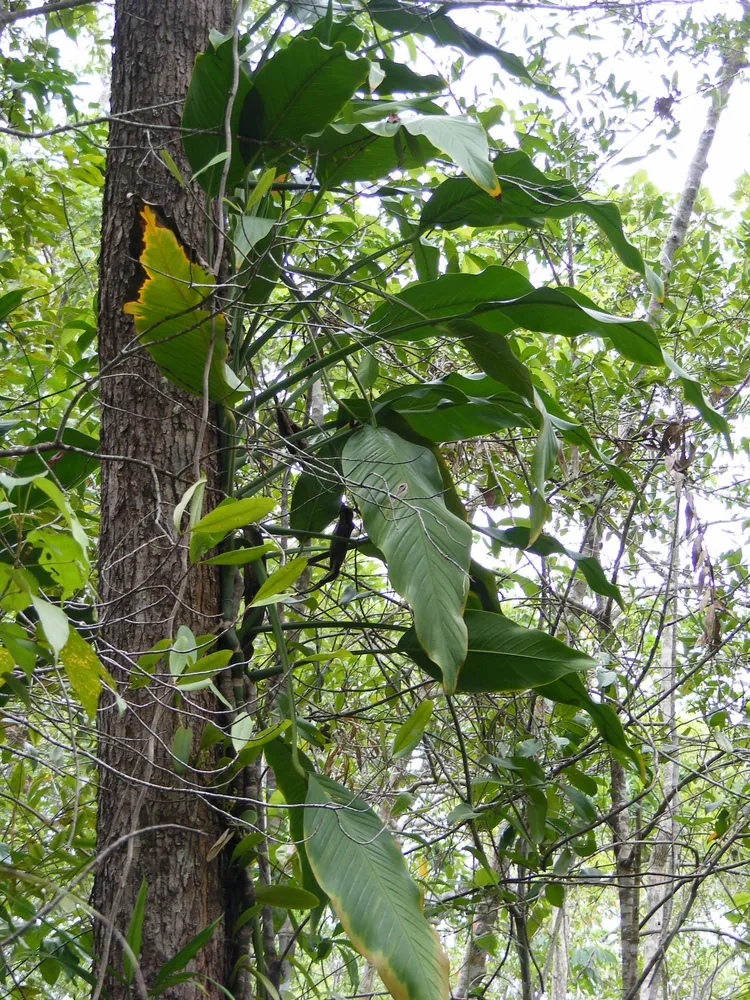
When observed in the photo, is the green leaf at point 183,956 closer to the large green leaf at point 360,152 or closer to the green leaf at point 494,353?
the green leaf at point 494,353

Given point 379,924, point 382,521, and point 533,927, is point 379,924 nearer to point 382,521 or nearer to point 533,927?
point 382,521

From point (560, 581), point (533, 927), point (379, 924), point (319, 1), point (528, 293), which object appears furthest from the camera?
point (560, 581)

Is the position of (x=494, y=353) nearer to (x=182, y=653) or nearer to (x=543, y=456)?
(x=543, y=456)

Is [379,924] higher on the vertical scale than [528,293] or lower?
lower

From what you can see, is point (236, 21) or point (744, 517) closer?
point (236, 21)

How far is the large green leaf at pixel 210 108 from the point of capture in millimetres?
1060

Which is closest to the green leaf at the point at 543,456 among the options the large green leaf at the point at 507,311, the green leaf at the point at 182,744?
the large green leaf at the point at 507,311

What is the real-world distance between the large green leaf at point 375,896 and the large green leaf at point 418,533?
0.23 meters

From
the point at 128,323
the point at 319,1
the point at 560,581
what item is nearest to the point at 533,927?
the point at 560,581

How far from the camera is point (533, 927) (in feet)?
5.65

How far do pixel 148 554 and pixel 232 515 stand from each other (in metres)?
0.35

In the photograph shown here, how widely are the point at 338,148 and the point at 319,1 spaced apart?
56cm

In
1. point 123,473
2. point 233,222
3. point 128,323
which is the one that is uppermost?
point 233,222

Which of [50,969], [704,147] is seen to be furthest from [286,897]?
[704,147]
